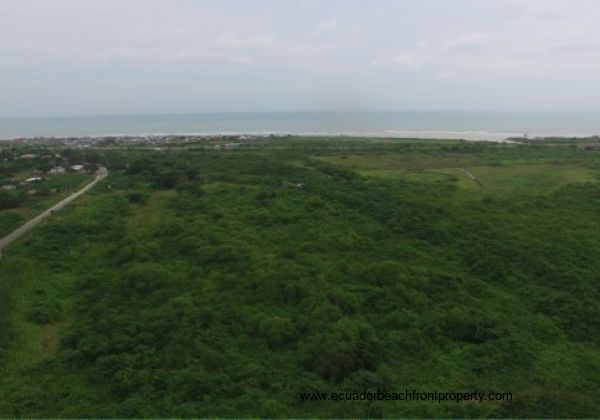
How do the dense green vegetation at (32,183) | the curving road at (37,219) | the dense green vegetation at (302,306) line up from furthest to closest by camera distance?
the dense green vegetation at (32,183), the curving road at (37,219), the dense green vegetation at (302,306)

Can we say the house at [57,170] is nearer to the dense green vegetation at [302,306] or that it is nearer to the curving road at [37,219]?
the curving road at [37,219]

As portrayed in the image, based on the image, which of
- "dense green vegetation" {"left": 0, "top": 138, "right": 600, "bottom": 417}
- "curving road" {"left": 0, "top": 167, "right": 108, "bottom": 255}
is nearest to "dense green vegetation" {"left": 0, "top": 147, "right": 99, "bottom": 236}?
"curving road" {"left": 0, "top": 167, "right": 108, "bottom": 255}

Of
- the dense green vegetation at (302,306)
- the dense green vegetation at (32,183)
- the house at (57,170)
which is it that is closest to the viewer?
the dense green vegetation at (302,306)

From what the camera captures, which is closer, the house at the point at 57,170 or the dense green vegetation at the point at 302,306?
the dense green vegetation at the point at 302,306

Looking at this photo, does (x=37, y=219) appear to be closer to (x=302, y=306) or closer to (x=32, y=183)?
(x=32, y=183)

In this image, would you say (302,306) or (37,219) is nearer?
(302,306)

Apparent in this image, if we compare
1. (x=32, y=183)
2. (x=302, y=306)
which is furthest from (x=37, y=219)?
(x=302, y=306)

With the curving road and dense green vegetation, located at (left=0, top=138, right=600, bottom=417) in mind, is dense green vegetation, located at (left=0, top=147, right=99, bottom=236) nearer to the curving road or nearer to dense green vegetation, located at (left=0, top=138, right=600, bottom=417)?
the curving road

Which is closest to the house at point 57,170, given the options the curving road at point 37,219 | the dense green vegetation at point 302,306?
the curving road at point 37,219
